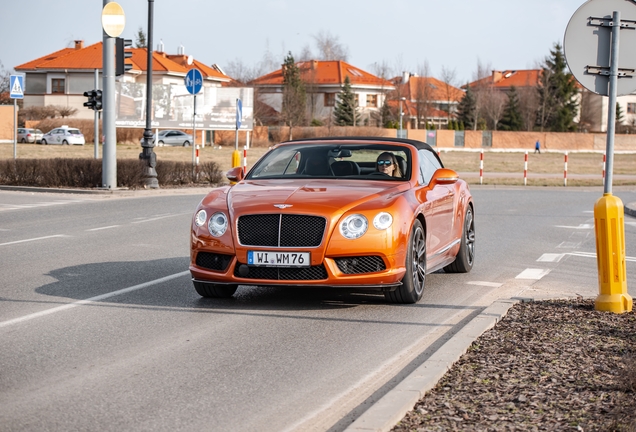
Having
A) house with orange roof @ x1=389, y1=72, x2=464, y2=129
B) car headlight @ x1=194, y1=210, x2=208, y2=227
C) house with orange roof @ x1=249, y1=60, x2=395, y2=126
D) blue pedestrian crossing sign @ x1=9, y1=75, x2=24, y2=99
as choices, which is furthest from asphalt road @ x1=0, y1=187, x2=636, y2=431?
house with orange roof @ x1=249, y1=60, x2=395, y2=126

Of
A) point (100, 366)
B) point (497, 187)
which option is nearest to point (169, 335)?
point (100, 366)

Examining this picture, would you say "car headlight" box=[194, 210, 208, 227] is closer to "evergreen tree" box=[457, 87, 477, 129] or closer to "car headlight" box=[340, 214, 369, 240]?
"car headlight" box=[340, 214, 369, 240]

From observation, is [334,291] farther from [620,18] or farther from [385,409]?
[385,409]

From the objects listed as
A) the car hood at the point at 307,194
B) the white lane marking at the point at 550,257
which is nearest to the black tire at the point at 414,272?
the car hood at the point at 307,194

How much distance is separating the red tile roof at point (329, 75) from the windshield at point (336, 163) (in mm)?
105714

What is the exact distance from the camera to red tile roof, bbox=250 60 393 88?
116 meters

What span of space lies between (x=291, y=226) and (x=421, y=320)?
1.35 meters

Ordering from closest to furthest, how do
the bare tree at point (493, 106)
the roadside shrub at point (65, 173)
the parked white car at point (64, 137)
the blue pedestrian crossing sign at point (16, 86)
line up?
the roadside shrub at point (65, 173), the blue pedestrian crossing sign at point (16, 86), the parked white car at point (64, 137), the bare tree at point (493, 106)

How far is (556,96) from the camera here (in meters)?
116

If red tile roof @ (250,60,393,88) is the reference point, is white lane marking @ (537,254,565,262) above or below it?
below

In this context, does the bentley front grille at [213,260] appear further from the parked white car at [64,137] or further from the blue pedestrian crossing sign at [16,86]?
the parked white car at [64,137]

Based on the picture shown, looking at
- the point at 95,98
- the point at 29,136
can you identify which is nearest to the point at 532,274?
the point at 95,98

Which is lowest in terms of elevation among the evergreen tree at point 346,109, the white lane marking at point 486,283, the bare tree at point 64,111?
the white lane marking at point 486,283

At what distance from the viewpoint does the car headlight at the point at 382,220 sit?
8305mm
